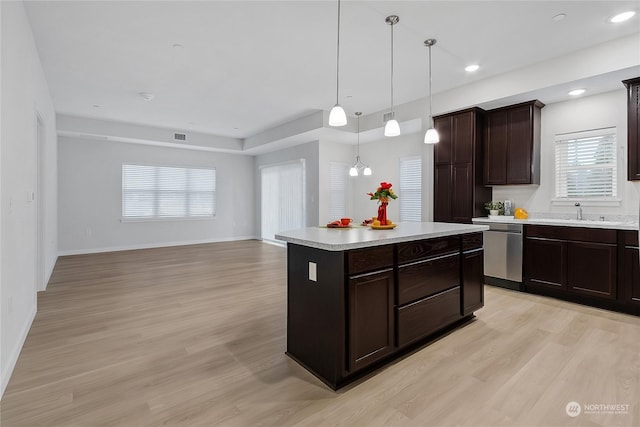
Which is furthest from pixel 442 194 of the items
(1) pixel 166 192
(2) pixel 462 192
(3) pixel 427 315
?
(1) pixel 166 192

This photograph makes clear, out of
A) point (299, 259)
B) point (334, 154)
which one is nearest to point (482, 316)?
point (299, 259)

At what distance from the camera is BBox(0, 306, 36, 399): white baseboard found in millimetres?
2057

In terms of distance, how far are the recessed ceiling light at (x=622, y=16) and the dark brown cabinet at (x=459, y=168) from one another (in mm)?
1734

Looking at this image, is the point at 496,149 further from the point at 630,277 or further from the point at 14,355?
the point at 14,355

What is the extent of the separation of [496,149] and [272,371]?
4.31 m

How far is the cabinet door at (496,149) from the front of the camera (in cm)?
463

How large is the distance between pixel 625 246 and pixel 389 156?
444 centimetres

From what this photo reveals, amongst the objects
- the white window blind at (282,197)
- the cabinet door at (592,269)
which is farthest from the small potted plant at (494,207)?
the white window blind at (282,197)

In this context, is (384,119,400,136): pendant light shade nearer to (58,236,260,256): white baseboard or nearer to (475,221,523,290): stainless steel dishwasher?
(475,221,523,290): stainless steel dishwasher

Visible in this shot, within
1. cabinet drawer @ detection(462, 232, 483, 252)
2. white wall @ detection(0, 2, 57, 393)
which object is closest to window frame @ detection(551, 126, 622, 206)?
cabinet drawer @ detection(462, 232, 483, 252)

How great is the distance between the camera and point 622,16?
298cm

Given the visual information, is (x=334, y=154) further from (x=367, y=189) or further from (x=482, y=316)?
(x=482, y=316)

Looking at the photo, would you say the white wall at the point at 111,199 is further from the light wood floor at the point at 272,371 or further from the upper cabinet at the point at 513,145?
the upper cabinet at the point at 513,145

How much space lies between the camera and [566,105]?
4328 millimetres
